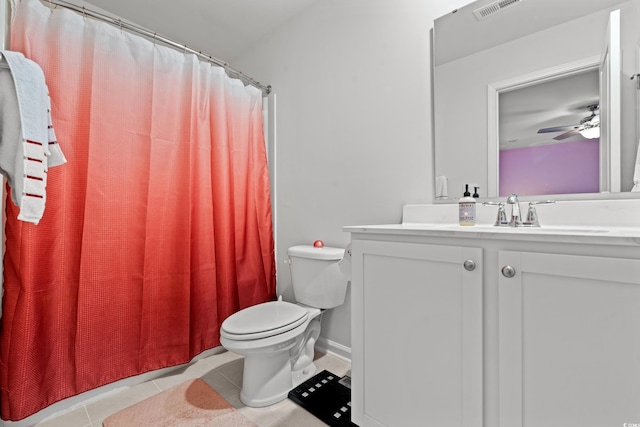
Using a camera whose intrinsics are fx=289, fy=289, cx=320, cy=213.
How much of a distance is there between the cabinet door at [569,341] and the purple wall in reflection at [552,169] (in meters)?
0.55

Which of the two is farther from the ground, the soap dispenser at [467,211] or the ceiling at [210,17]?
the ceiling at [210,17]

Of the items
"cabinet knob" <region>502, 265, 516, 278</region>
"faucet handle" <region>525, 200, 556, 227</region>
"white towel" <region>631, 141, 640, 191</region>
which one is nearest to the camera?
"cabinet knob" <region>502, 265, 516, 278</region>

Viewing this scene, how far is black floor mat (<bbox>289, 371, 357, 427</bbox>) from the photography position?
4.29 ft

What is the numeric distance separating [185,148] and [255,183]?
535mm

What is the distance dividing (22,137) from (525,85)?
189cm

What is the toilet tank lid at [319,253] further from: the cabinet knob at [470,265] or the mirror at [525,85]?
the cabinet knob at [470,265]

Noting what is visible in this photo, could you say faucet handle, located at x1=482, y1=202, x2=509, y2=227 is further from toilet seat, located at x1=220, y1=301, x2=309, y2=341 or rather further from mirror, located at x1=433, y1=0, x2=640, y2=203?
toilet seat, located at x1=220, y1=301, x2=309, y2=341

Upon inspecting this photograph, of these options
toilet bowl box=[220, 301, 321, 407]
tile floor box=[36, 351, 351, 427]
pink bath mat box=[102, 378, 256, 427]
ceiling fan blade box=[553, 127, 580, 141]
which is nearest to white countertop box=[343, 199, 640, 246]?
ceiling fan blade box=[553, 127, 580, 141]

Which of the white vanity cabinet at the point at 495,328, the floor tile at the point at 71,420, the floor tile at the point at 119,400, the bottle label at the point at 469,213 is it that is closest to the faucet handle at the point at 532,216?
the bottle label at the point at 469,213

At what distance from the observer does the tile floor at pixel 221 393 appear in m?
1.31

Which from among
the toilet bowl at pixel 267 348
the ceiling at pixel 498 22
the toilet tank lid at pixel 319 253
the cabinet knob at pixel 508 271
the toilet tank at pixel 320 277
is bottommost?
the toilet bowl at pixel 267 348

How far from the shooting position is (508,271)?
774mm

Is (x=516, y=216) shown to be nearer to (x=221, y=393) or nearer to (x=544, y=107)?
(x=544, y=107)

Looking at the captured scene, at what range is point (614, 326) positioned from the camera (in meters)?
0.65
